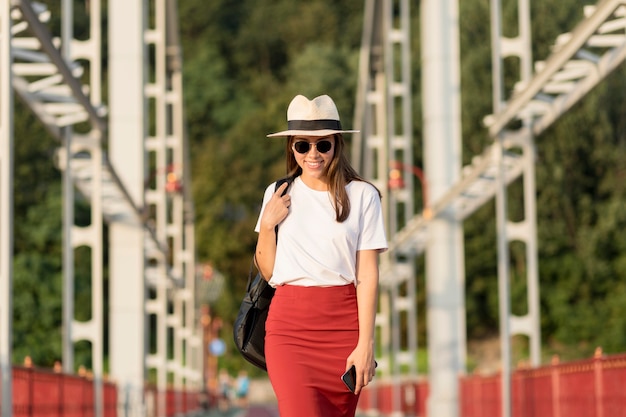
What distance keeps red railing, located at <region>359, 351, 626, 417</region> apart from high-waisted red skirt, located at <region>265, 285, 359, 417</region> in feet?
17.4

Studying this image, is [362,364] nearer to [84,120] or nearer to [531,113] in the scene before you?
[531,113]

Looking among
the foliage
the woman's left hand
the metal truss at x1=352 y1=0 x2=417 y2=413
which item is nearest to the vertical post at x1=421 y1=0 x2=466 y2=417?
the metal truss at x1=352 y1=0 x2=417 y2=413

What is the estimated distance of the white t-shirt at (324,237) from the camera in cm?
562

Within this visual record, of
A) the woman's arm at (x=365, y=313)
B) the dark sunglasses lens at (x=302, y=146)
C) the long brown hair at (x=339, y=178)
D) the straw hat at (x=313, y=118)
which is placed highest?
the straw hat at (x=313, y=118)

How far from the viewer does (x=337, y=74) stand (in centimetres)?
8275

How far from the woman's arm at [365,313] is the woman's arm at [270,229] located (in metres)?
0.31

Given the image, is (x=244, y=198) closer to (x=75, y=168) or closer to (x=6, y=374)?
(x=75, y=168)

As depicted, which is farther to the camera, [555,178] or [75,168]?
[555,178]

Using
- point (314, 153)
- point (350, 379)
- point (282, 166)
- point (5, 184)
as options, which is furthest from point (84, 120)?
point (282, 166)

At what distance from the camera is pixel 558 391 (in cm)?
1365

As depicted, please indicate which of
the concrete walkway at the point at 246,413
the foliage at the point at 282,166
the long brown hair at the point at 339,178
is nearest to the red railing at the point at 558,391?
the long brown hair at the point at 339,178

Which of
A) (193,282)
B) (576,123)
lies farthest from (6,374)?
(576,123)

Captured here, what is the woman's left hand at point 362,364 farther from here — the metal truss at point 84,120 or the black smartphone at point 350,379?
the metal truss at point 84,120

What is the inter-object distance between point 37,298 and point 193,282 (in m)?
16.0
